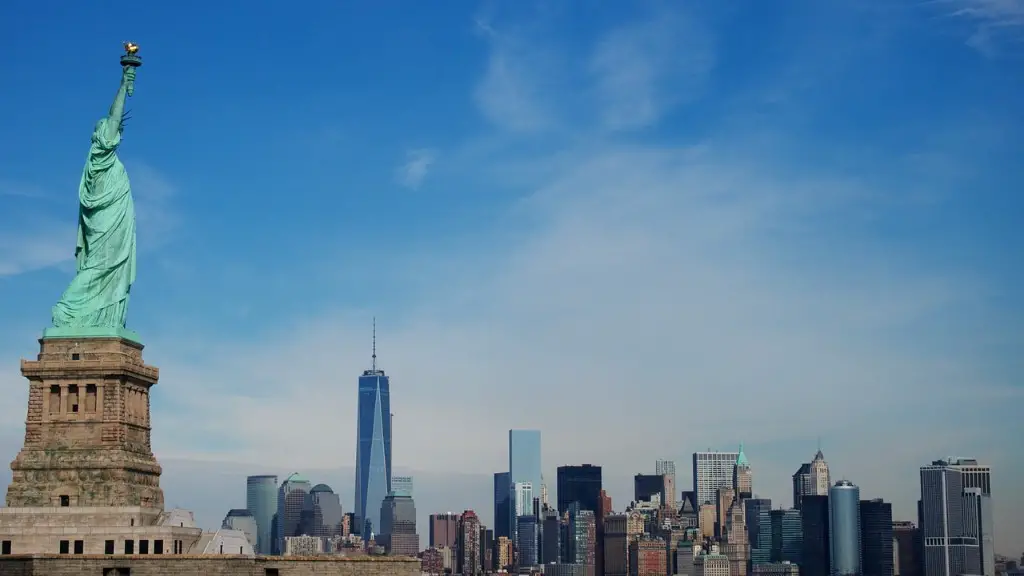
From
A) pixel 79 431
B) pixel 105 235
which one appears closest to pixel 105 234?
pixel 105 235

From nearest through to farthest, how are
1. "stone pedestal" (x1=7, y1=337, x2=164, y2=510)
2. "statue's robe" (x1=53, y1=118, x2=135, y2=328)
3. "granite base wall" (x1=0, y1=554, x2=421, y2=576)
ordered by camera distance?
"granite base wall" (x1=0, y1=554, x2=421, y2=576), "stone pedestal" (x1=7, y1=337, x2=164, y2=510), "statue's robe" (x1=53, y1=118, x2=135, y2=328)

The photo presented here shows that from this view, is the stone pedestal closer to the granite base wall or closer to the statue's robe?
the statue's robe

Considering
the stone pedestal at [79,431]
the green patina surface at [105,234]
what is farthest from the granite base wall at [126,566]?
the green patina surface at [105,234]

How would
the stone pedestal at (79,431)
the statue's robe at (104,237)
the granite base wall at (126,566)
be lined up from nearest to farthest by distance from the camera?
the granite base wall at (126,566) → the stone pedestal at (79,431) → the statue's robe at (104,237)

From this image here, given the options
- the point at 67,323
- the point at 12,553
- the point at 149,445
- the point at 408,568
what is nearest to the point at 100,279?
the point at 67,323

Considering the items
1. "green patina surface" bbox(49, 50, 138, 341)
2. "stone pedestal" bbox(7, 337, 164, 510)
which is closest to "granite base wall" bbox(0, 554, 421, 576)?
"stone pedestal" bbox(7, 337, 164, 510)

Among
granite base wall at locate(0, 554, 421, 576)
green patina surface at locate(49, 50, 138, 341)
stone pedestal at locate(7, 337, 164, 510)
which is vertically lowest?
granite base wall at locate(0, 554, 421, 576)

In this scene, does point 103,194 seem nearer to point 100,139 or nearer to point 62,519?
point 100,139

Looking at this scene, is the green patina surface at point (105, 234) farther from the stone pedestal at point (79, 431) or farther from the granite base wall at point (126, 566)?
the granite base wall at point (126, 566)
